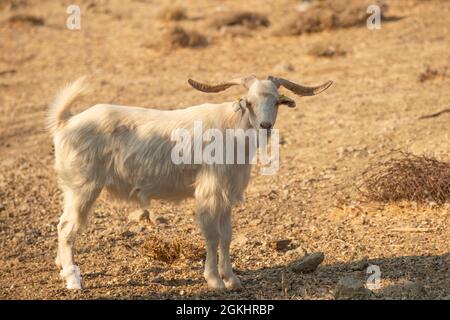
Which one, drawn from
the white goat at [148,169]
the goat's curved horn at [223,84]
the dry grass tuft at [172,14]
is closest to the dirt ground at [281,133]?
the dry grass tuft at [172,14]

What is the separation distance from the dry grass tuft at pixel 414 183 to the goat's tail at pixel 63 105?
3522mm

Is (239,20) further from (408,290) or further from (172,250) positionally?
(408,290)

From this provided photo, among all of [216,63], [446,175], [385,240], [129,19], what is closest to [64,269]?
[385,240]

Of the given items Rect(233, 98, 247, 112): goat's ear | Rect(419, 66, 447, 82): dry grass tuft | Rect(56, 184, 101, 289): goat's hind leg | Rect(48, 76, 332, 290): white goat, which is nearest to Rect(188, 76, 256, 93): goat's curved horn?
Rect(48, 76, 332, 290): white goat

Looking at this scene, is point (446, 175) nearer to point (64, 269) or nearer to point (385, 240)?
point (385, 240)

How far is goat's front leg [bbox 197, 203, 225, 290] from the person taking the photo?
24.1 feet

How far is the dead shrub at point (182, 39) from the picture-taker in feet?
57.6

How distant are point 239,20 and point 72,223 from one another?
1240 cm

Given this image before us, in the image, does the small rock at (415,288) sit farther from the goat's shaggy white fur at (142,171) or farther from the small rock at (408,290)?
the goat's shaggy white fur at (142,171)

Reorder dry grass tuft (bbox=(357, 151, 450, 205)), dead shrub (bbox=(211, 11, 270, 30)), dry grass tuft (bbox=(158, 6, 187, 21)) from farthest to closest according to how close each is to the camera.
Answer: dry grass tuft (bbox=(158, 6, 187, 21))
dead shrub (bbox=(211, 11, 270, 30))
dry grass tuft (bbox=(357, 151, 450, 205))

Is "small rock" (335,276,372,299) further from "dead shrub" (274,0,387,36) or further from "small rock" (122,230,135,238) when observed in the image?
"dead shrub" (274,0,387,36)

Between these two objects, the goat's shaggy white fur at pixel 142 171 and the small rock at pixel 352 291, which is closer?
the small rock at pixel 352 291

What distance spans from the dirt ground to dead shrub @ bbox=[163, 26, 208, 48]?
0.12 meters

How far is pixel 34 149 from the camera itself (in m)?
12.4
